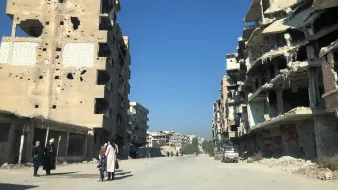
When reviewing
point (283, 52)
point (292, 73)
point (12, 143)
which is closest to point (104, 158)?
point (12, 143)

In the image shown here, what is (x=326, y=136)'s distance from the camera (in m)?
22.6

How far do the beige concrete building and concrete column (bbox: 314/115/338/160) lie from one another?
70.0 meters

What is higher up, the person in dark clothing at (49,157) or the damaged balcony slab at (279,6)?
the damaged balcony slab at (279,6)

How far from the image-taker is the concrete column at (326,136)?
73.0 feet

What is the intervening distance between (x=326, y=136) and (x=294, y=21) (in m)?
12.8

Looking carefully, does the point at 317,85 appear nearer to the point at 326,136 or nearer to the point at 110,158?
the point at 326,136

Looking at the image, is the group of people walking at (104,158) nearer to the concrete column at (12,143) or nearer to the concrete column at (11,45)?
the concrete column at (12,143)

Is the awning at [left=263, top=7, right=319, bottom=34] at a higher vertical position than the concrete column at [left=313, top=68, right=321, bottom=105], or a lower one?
higher

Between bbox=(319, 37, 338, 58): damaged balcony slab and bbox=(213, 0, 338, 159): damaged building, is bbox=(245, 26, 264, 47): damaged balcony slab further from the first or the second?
bbox=(319, 37, 338, 58): damaged balcony slab

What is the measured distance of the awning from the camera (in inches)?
1084

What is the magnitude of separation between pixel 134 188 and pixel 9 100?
35.9 meters

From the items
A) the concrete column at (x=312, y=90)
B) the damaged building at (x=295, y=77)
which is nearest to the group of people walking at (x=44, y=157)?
the damaged building at (x=295, y=77)

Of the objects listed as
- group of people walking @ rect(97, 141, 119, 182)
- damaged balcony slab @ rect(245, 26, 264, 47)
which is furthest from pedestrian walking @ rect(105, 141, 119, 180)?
damaged balcony slab @ rect(245, 26, 264, 47)

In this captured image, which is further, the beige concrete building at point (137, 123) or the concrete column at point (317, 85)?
the beige concrete building at point (137, 123)
